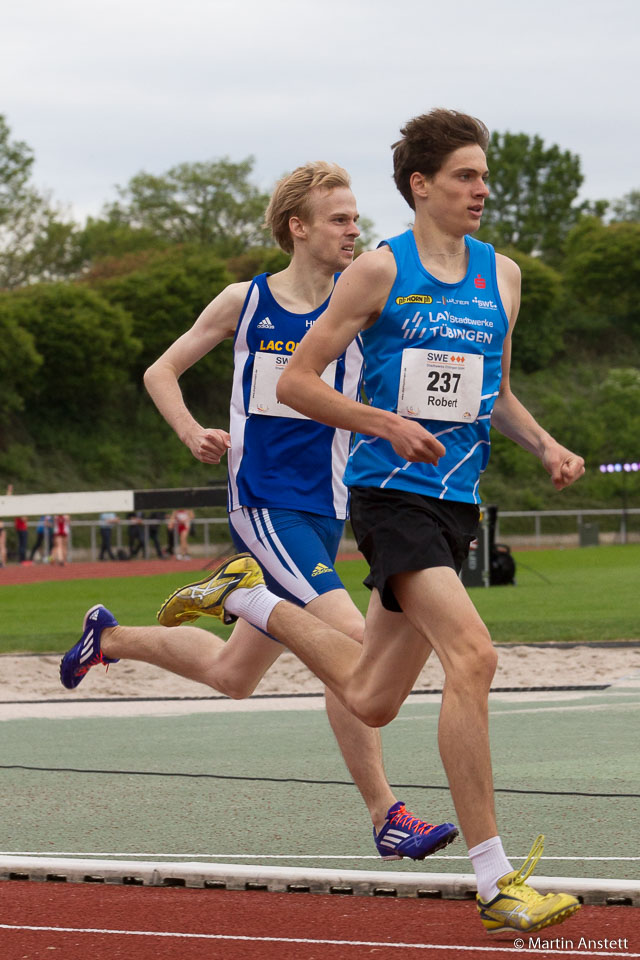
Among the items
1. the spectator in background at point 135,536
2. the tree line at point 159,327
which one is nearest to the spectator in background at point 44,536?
the spectator in background at point 135,536

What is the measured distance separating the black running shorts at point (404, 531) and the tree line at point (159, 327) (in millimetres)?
45116

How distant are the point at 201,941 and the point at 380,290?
1.88m

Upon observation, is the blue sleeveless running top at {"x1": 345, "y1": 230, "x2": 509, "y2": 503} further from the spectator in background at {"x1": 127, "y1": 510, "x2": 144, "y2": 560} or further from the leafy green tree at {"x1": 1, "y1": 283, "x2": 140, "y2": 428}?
the leafy green tree at {"x1": 1, "y1": 283, "x2": 140, "y2": 428}

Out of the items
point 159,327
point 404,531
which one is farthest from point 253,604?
point 159,327

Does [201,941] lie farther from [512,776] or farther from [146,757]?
[146,757]

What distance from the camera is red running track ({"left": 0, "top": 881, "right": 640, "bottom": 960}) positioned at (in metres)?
3.85

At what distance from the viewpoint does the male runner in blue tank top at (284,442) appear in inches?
205

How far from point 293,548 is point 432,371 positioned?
3.82ft

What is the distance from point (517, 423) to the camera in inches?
184

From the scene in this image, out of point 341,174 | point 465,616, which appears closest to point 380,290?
point 465,616

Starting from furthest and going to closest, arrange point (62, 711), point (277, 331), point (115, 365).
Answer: point (115, 365), point (62, 711), point (277, 331)

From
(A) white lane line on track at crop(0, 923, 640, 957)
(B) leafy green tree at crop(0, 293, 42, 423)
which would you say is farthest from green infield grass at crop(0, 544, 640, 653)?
(B) leafy green tree at crop(0, 293, 42, 423)

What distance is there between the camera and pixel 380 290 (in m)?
4.31

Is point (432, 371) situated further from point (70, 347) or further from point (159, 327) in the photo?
point (159, 327)
